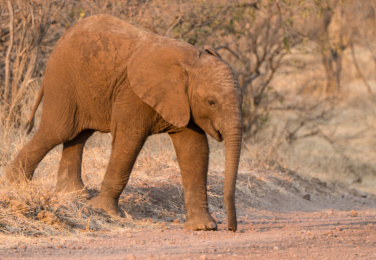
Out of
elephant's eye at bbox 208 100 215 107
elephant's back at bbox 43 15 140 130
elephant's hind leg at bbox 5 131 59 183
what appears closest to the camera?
elephant's eye at bbox 208 100 215 107

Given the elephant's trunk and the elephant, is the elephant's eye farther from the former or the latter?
the elephant's trunk

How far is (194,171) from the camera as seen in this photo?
7180 millimetres

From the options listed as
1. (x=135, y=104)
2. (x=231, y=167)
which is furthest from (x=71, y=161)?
(x=231, y=167)

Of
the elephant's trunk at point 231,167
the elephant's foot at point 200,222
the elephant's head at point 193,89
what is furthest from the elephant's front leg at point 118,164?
the elephant's trunk at point 231,167

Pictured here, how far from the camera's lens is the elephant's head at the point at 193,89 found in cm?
646

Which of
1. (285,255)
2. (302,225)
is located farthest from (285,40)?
(285,255)

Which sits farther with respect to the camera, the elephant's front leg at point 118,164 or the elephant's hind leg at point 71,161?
the elephant's hind leg at point 71,161

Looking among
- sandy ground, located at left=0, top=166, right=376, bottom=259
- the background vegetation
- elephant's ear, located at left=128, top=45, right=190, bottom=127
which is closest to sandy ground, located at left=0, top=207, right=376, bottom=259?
sandy ground, located at left=0, top=166, right=376, bottom=259

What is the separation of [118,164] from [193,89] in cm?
106

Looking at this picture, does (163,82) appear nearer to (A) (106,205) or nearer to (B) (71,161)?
(A) (106,205)

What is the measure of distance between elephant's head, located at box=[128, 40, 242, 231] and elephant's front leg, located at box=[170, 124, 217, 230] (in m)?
0.32

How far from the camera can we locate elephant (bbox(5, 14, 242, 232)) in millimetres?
6625

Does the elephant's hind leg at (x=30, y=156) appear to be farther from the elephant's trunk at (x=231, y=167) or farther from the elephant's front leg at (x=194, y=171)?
the elephant's trunk at (x=231, y=167)

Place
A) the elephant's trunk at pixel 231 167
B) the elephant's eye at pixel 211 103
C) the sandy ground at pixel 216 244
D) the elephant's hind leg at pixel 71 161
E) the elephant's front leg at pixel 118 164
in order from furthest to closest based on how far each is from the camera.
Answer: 1. the elephant's hind leg at pixel 71 161
2. the elephant's front leg at pixel 118 164
3. the elephant's eye at pixel 211 103
4. the elephant's trunk at pixel 231 167
5. the sandy ground at pixel 216 244
